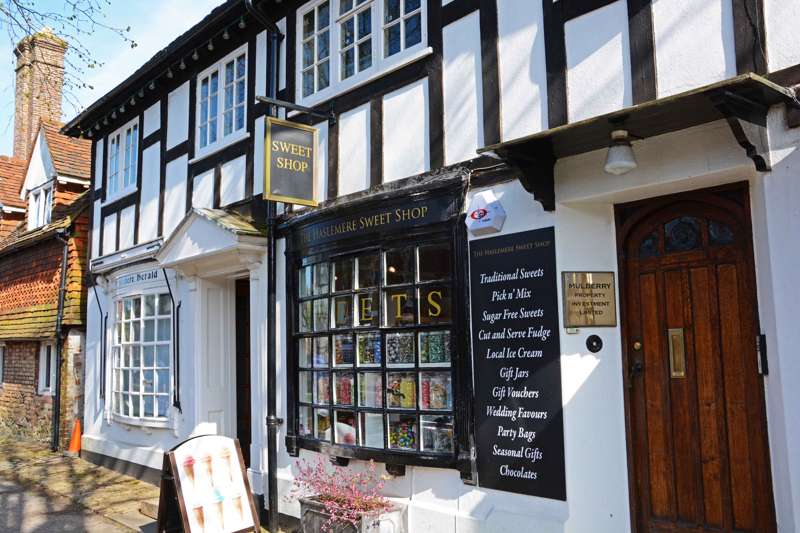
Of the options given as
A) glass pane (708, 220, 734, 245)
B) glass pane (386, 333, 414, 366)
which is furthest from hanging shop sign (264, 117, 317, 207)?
glass pane (708, 220, 734, 245)

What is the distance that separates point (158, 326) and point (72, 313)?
3.06 m

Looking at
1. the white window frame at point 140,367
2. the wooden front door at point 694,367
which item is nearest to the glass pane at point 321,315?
the wooden front door at point 694,367

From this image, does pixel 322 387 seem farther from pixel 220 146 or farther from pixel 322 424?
pixel 220 146

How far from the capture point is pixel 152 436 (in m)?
9.90

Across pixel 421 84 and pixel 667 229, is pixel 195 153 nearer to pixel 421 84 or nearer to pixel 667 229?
pixel 421 84

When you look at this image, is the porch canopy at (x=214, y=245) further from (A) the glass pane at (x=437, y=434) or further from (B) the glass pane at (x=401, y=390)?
(A) the glass pane at (x=437, y=434)

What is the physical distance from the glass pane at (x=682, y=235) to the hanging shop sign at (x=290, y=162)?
3.51 meters

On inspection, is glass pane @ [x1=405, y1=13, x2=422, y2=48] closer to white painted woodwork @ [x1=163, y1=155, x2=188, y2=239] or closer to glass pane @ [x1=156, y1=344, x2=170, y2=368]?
white painted woodwork @ [x1=163, y1=155, x2=188, y2=239]

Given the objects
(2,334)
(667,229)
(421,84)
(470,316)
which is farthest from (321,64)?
(2,334)

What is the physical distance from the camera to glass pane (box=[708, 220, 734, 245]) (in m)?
4.73

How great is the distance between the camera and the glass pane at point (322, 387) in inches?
272

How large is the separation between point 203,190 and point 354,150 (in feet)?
10.3

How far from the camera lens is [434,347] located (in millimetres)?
6039

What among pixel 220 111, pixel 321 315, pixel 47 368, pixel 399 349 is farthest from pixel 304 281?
pixel 47 368
